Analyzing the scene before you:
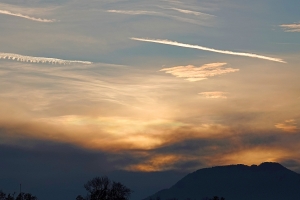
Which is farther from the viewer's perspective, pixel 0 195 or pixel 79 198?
pixel 79 198

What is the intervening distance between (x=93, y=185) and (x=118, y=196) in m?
8.24

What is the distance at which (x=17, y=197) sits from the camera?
150m

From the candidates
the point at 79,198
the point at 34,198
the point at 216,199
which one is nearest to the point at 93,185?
the point at 79,198

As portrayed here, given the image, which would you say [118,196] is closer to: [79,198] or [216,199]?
[79,198]

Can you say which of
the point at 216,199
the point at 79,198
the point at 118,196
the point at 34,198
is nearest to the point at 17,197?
the point at 34,198

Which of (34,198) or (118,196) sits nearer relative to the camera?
(34,198)

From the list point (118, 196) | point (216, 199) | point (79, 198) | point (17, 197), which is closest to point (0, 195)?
point (17, 197)

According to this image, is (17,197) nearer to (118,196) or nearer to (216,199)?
(118,196)

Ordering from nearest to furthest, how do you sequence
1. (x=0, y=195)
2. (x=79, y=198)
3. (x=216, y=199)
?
(x=0, y=195) < (x=79, y=198) < (x=216, y=199)

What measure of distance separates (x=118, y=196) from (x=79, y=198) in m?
11.7

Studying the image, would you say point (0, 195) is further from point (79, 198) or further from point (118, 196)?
point (118, 196)

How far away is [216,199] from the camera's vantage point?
171 meters

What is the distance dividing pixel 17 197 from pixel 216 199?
5922cm

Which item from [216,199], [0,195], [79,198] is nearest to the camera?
[0,195]
